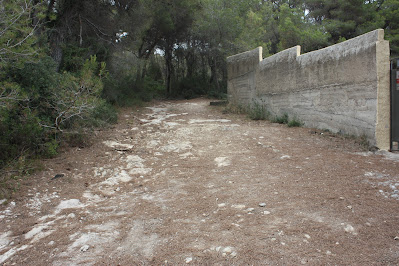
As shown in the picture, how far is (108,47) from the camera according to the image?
9.73 m

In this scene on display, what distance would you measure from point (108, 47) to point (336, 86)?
7423 mm

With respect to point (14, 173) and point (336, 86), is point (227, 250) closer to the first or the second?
point (14, 173)

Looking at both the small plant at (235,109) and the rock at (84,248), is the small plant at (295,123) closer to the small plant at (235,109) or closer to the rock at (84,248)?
the small plant at (235,109)

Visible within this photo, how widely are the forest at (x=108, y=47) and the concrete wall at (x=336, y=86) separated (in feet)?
16.0

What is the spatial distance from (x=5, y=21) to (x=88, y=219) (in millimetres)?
2696

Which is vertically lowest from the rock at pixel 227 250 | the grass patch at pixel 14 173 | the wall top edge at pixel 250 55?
the rock at pixel 227 250

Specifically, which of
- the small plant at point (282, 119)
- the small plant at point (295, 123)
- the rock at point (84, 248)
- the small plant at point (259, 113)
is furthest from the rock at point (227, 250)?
the small plant at point (259, 113)

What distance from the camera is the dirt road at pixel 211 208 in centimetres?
224

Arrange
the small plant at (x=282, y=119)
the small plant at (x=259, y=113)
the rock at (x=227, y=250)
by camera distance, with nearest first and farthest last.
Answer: the rock at (x=227, y=250) < the small plant at (x=282, y=119) < the small plant at (x=259, y=113)

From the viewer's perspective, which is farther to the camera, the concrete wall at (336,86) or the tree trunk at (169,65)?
the tree trunk at (169,65)

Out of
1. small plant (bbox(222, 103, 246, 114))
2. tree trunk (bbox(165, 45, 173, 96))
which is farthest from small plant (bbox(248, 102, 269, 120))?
tree trunk (bbox(165, 45, 173, 96))

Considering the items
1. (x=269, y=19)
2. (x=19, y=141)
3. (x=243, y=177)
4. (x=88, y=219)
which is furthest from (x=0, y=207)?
(x=269, y=19)

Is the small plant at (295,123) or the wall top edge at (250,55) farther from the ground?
the wall top edge at (250,55)

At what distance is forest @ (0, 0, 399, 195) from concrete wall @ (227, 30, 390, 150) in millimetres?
4877
